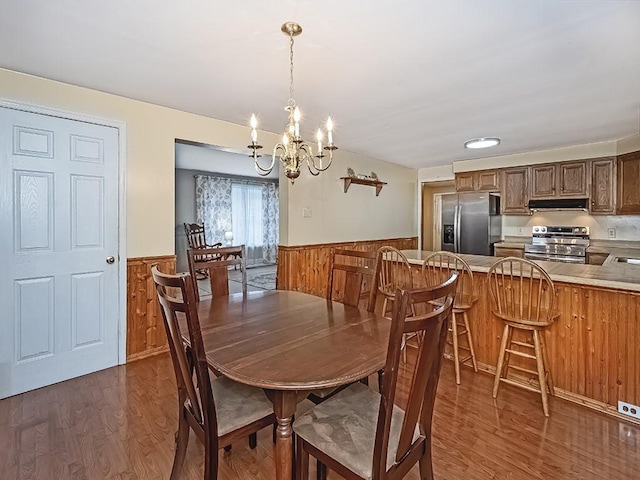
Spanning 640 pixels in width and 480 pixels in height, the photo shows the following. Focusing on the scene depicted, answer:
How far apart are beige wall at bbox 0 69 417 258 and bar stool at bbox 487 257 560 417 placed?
2512mm

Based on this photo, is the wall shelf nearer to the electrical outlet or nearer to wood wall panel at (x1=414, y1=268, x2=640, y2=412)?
wood wall panel at (x1=414, y1=268, x2=640, y2=412)

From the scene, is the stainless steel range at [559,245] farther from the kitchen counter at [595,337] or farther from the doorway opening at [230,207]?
the doorway opening at [230,207]

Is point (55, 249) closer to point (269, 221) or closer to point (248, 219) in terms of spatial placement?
point (248, 219)

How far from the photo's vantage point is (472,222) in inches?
208

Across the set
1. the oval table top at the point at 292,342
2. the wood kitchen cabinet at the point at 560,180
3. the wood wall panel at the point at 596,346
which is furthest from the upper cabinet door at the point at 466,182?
the oval table top at the point at 292,342

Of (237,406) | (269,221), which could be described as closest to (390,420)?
(237,406)

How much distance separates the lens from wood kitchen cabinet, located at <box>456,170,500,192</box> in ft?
17.1

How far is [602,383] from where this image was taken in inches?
88.0

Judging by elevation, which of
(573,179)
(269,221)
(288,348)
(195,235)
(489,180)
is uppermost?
(489,180)

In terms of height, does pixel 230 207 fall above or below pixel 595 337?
above

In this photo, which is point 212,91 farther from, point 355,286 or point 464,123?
point 464,123

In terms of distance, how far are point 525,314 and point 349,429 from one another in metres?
1.75

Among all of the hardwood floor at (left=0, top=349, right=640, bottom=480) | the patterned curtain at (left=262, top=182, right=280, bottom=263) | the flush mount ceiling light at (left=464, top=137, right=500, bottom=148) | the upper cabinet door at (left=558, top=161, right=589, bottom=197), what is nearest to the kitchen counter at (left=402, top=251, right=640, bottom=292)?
the hardwood floor at (left=0, top=349, right=640, bottom=480)

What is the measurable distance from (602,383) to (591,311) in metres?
0.47
